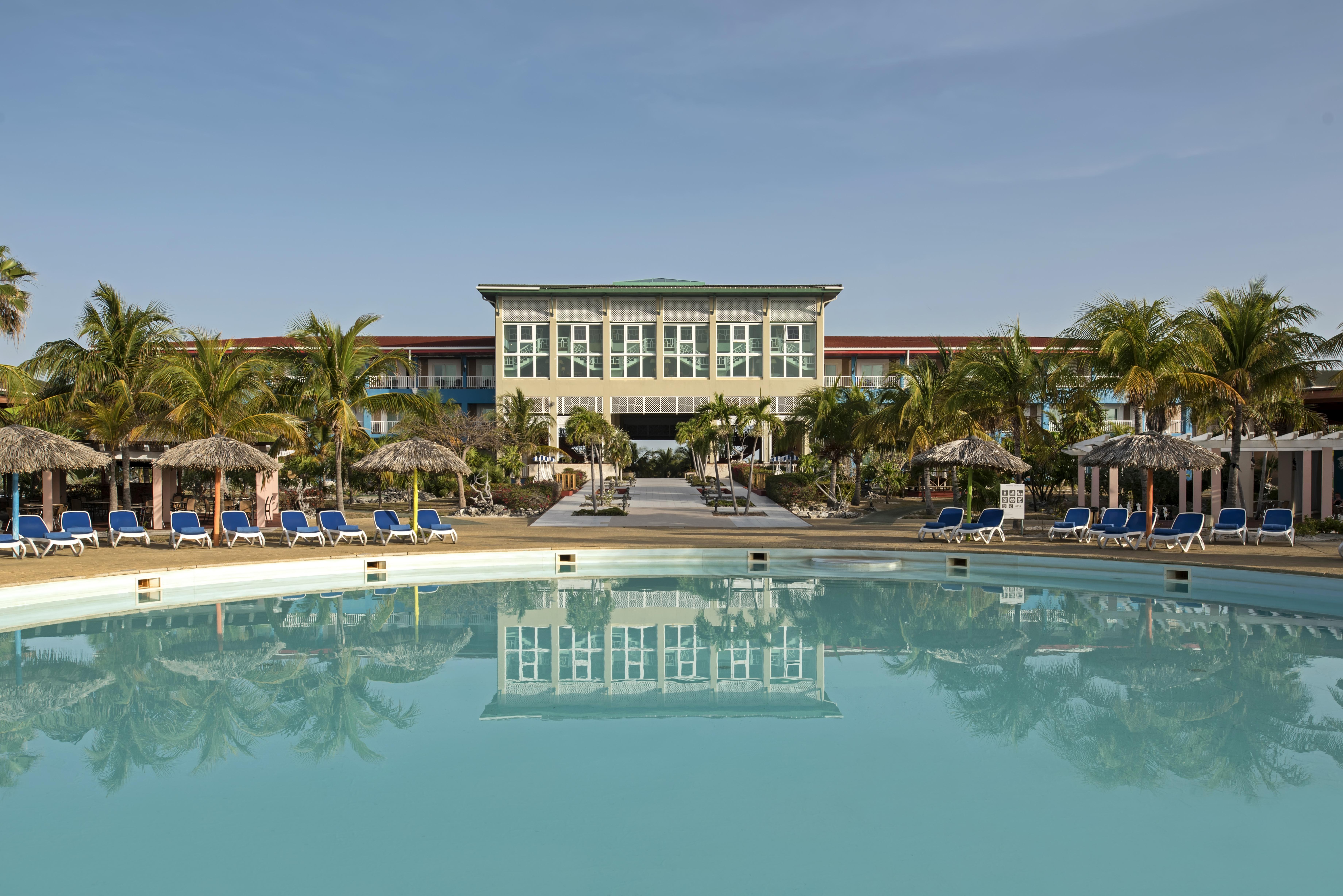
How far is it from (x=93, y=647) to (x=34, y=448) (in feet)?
23.6

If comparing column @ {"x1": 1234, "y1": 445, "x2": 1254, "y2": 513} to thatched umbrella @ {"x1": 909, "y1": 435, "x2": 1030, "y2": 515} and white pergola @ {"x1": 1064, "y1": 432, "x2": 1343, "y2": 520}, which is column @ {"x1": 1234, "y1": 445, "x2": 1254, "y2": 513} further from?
thatched umbrella @ {"x1": 909, "y1": 435, "x2": 1030, "y2": 515}

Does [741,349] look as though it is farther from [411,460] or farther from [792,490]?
[411,460]

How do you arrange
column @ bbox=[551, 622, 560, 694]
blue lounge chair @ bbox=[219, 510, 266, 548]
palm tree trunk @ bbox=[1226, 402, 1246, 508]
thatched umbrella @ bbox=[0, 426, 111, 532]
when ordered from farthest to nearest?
1. palm tree trunk @ bbox=[1226, 402, 1246, 508]
2. blue lounge chair @ bbox=[219, 510, 266, 548]
3. thatched umbrella @ bbox=[0, 426, 111, 532]
4. column @ bbox=[551, 622, 560, 694]

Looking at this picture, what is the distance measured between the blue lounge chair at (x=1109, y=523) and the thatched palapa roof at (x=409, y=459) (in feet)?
37.8

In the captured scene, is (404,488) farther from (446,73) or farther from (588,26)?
(588,26)

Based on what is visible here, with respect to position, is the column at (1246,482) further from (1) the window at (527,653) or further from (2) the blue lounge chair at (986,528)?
(1) the window at (527,653)

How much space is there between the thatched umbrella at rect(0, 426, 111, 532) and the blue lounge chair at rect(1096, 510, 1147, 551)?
1641 cm

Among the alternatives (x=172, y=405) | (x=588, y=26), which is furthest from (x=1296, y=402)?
(x=172, y=405)

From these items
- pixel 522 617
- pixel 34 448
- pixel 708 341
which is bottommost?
pixel 522 617

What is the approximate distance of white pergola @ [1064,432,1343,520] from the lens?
17.7 metres

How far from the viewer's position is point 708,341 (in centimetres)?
3931

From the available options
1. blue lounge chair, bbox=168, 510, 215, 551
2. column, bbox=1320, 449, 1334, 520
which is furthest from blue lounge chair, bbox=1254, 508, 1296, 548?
blue lounge chair, bbox=168, 510, 215, 551

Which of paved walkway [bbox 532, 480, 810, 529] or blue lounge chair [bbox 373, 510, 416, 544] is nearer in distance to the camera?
blue lounge chair [bbox 373, 510, 416, 544]

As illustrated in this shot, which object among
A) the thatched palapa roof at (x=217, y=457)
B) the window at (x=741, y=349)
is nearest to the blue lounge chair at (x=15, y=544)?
the thatched palapa roof at (x=217, y=457)
